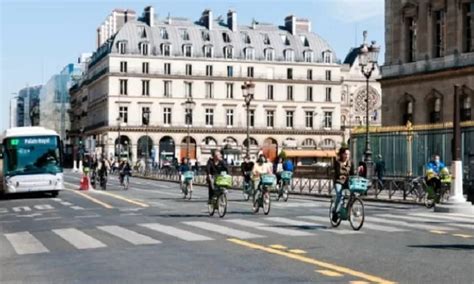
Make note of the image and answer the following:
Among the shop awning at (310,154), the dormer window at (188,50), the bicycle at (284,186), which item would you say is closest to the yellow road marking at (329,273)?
the bicycle at (284,186)

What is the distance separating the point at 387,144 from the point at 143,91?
7501cm

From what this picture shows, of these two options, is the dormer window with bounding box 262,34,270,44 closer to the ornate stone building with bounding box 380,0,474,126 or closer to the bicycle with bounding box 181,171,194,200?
the ornate stone building with bounding box 380,0,474,126

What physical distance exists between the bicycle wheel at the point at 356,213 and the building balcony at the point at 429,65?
99.0 ft

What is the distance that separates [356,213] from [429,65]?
3353cm

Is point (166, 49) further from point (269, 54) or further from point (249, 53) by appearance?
point (269, 54)

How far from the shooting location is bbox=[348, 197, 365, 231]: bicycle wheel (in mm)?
19453

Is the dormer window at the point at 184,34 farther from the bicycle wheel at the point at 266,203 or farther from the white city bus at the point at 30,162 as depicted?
the bicycle wheel at the point at 266,203

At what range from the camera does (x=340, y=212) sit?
19969mm

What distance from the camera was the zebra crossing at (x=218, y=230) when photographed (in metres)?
17.6

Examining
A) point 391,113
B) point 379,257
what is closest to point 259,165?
point 379,257

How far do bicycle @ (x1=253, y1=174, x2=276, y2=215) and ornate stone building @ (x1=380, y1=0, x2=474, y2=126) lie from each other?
23.9 meters

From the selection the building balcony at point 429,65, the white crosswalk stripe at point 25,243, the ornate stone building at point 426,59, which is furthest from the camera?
the ornate stone building at point 426,59

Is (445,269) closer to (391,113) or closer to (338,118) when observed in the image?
(391,113)

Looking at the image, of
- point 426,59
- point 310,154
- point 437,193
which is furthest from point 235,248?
point 310,154
